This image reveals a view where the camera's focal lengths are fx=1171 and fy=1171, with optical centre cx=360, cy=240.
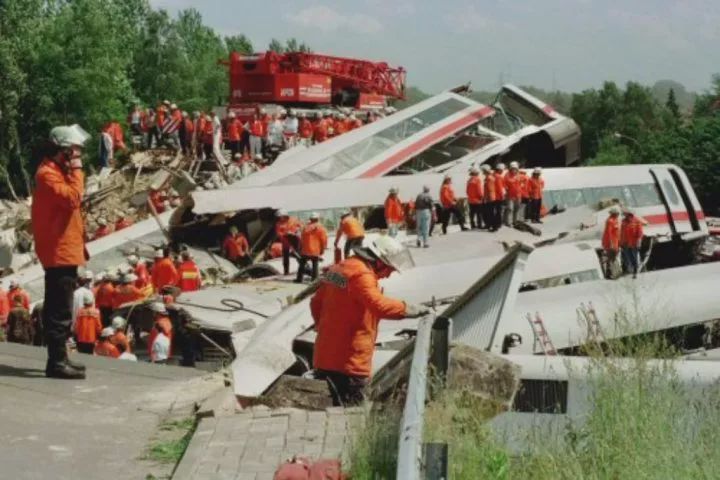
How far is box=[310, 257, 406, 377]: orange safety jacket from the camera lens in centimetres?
638

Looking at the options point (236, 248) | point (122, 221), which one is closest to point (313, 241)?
point (236, 248)

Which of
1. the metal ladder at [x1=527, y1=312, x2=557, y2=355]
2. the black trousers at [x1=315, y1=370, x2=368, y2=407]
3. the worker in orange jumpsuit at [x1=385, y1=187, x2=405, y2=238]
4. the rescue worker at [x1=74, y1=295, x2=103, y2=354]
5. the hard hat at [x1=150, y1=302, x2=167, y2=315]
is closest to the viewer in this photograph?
the black trousers at [x1=315, y1=370, x2=368, y2=407]

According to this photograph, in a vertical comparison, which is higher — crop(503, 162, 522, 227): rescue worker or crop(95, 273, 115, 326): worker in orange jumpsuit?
crop(503, 162, 522, 227): rescue worker

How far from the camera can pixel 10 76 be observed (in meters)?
49.4

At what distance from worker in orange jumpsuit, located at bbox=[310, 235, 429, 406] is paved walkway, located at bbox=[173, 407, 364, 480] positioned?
0.33 m

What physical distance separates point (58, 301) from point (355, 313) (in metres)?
1.93

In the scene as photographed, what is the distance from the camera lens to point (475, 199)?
22438 mm

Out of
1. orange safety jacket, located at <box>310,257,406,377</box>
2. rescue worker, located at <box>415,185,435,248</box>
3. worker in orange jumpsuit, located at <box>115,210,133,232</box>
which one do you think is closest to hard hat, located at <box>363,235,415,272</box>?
orange safety jacket, located at <box>310,257,406,377</box>

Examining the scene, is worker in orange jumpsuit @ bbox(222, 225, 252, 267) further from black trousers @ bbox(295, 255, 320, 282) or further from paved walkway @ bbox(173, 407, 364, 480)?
paved walkway @ bbox(173, 407, 364, 480)

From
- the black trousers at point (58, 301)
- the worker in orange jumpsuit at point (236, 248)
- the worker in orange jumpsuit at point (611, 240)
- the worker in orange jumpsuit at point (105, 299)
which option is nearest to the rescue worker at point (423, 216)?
the worker in orange jumpsuit at point (611, 240)

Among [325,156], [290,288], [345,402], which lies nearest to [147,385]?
[345,402]

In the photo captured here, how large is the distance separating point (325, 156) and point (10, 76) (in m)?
28.8

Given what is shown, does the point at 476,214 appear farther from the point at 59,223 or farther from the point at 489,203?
the point at 59,223

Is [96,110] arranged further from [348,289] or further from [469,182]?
[348,289]
